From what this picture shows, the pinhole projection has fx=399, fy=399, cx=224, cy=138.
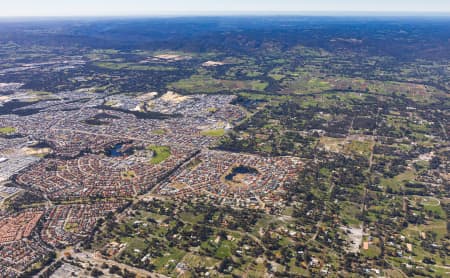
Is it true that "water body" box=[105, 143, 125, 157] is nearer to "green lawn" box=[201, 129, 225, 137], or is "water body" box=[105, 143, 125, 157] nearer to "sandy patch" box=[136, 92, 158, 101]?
"green lawn" box=[201, 129, 225, 137]

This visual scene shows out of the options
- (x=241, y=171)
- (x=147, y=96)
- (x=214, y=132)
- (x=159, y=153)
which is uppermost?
(x=147, y=96)

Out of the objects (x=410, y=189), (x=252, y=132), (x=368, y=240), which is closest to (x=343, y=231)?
(x=368, y=240)

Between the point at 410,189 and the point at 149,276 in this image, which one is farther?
the point at 410,189

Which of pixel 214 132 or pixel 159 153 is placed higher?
pixel 214 132

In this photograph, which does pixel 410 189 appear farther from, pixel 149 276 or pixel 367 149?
pixel 149 276

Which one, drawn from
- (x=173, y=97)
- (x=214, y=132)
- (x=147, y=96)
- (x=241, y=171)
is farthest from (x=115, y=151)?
(x=147, y=96)

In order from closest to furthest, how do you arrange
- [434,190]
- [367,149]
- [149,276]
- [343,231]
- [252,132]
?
[149,276]
[343,231]
[434,190]
[367,149]
[252,132]

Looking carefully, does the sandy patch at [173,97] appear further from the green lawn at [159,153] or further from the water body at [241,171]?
the water body at [241,171]

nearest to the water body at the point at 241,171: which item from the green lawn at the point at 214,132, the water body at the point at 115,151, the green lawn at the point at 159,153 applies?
the green lawn at the point at 159,153

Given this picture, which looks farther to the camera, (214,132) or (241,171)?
(214,132)

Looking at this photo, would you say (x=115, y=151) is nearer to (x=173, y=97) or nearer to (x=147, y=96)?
(x=173, y=97)

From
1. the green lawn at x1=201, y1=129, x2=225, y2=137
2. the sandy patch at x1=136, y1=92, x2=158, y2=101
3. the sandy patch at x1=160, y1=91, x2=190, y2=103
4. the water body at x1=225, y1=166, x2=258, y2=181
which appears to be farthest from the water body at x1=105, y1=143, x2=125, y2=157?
the sandy patch at x1=136, y1=92, x2=158, y2=101
